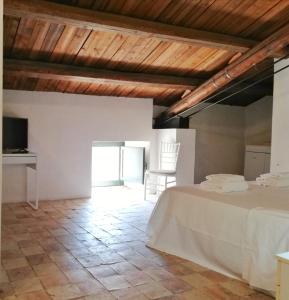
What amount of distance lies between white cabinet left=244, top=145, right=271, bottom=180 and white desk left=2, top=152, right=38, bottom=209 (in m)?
3.98

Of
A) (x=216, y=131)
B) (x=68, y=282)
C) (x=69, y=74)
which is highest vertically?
(x=69, y=74)

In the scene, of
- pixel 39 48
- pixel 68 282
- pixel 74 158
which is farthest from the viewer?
pixel 74 158

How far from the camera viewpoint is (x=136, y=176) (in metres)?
6.44

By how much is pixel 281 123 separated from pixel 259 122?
2797 mm

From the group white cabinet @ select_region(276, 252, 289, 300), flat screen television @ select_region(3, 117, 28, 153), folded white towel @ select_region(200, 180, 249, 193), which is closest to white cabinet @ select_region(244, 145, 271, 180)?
folded white towel @ select_region(200, 180, 249, 193)

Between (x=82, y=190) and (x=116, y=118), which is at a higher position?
(x=116, y=118)

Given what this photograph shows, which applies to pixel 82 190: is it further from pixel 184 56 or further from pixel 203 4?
pixel 203 4

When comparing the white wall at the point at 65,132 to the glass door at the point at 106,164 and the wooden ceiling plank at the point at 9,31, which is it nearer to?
the glass door at the point at 106,164

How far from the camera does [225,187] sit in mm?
3107

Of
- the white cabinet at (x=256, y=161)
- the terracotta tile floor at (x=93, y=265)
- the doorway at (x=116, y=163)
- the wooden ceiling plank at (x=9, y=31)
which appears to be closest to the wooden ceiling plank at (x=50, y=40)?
the wooden ceiling plank at (x=9, y=31)

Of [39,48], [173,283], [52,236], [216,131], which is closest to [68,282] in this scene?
[173,283]

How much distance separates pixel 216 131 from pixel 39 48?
4106 mm

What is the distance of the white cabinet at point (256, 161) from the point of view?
6475 millimetres

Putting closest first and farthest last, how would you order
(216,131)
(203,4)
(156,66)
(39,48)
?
(203,4)
(39,48)
(156,66)
(216,131)
